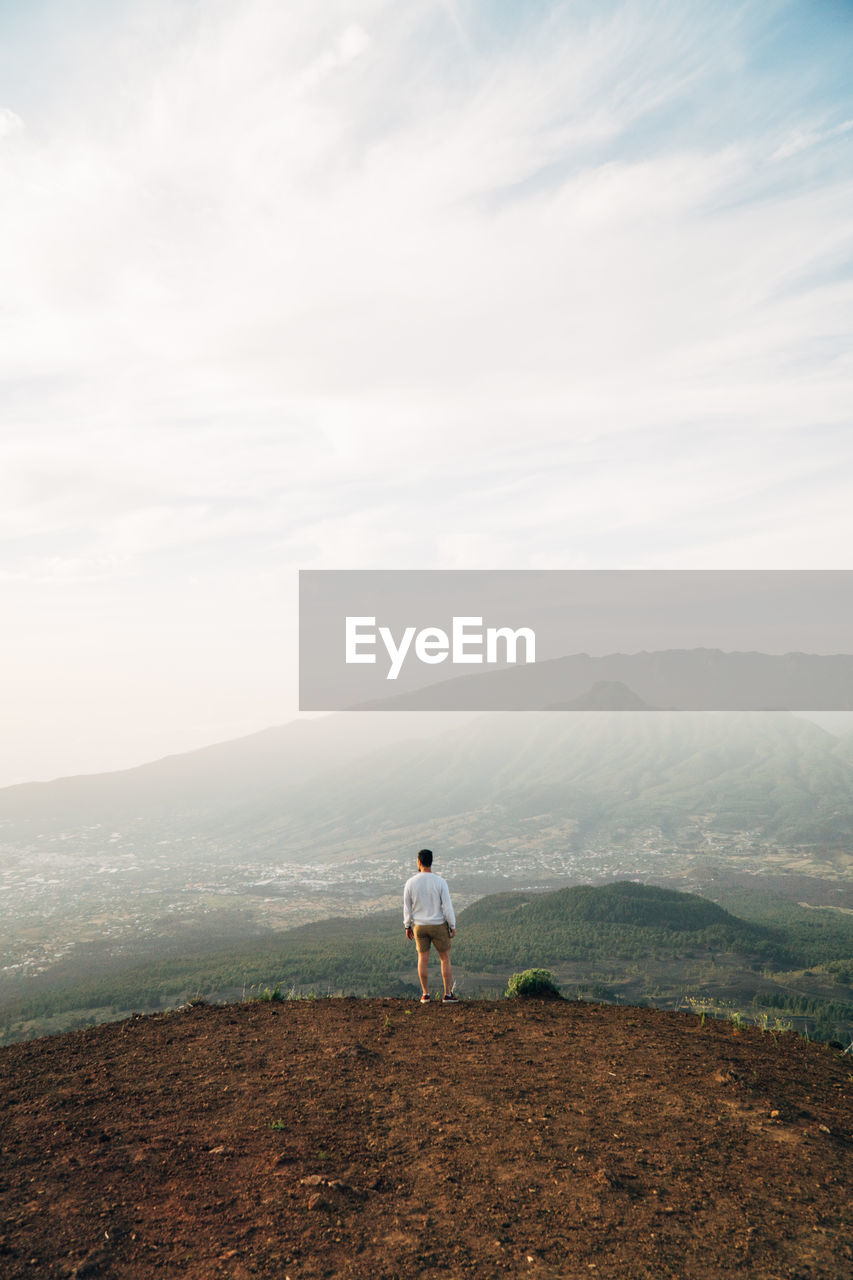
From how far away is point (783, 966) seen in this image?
3418 inches

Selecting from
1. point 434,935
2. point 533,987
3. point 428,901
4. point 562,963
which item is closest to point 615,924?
point 562,963

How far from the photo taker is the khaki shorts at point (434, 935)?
10703mm

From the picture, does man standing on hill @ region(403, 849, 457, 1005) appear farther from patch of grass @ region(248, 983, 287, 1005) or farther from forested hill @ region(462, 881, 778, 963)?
forested hill @ region(462, 881, 778, 963)

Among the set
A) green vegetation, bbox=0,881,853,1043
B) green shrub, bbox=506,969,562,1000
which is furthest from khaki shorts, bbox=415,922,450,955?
green vegetation, bbox=0,881,853,1043

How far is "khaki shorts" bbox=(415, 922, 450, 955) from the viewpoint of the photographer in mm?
10703

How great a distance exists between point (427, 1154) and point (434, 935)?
15.1ft

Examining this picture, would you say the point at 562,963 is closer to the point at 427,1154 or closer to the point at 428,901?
the point at 428,901

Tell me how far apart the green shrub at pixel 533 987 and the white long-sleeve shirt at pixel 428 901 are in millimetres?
1974

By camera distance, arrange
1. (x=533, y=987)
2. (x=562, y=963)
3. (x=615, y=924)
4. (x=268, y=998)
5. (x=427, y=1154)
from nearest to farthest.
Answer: (x=427, y=1154) < (x=268, y=998) < (x=533, y=987) < (x=562, y=963) < (x=615, y=924)

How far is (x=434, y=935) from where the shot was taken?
10.7 meters

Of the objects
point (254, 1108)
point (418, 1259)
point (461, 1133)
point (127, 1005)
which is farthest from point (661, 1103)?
point (127, 1005)

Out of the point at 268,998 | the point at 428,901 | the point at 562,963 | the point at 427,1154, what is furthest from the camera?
the point at 562,963

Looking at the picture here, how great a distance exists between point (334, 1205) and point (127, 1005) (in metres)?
84.5

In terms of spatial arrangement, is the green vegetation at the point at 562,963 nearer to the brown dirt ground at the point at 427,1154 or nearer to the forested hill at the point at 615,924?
the forested hill at the point at 615,924
